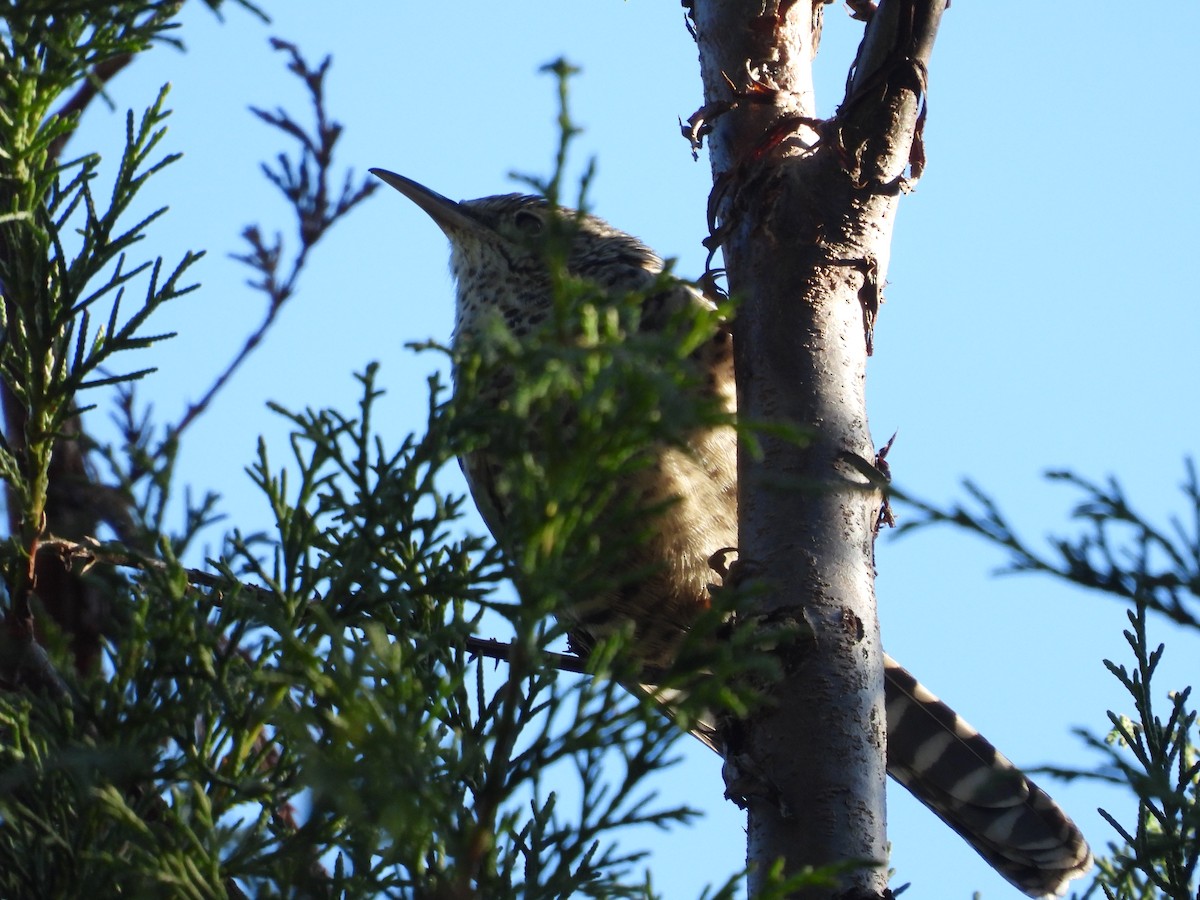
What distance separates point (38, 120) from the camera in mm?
2078

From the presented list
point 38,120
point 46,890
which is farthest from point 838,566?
point 38,120

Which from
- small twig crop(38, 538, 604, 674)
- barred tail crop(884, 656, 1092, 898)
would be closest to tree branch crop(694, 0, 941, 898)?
small twig crop(38, 538, 604, 674)

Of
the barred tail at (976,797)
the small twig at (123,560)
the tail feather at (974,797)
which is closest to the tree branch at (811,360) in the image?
the small twig at (123,560)

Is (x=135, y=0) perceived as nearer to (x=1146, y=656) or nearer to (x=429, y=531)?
(x=429, y=531)

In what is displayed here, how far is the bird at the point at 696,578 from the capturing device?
3.34m

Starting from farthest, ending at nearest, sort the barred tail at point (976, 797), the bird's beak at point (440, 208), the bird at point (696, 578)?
the bird's beak at point (440, 208)
the barred tail at point (976, 797)
the bird at point (696, 578)

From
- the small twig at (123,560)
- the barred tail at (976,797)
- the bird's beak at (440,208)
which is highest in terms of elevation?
the bird's beak at (440,208)

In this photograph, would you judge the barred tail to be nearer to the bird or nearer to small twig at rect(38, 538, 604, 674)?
the bird

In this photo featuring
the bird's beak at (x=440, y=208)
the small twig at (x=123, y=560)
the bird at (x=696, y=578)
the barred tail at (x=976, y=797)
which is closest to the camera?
the small twig at (x=123, y=560)

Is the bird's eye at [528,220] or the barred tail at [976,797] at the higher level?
the bird's eye at [528,220]

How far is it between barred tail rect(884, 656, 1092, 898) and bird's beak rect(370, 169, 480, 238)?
1.86m

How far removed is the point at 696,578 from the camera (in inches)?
136

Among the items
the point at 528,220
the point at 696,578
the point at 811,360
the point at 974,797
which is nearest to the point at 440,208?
the point at 528,220

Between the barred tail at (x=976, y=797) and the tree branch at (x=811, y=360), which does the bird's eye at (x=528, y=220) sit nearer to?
the tree branch at (x=811, y=360)
